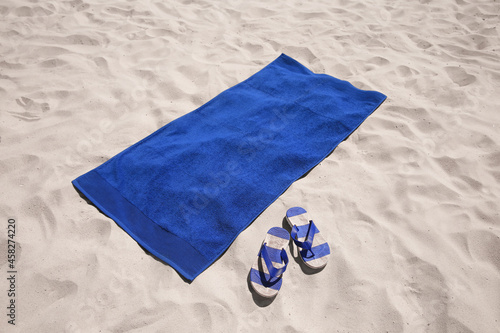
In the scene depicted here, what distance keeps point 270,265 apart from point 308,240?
0.30 metres

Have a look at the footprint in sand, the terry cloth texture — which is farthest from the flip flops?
the footprint in sand

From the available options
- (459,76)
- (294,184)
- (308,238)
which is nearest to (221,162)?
(294,184)

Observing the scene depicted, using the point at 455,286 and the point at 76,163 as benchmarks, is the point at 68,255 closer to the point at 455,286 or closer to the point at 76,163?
the point at 76,163

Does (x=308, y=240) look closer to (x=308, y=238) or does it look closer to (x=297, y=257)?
(x=308, y=238)

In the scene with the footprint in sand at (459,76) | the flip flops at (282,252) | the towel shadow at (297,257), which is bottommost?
the towel shadow at (297,257)

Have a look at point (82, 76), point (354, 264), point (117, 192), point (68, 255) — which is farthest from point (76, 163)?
point (354, 264)

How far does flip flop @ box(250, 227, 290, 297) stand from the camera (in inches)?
73.2

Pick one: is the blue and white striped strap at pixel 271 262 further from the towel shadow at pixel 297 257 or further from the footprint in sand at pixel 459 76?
the footprint in sand at pixel 459 76

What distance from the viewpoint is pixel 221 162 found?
2518 millimetres

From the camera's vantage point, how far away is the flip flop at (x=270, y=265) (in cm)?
186

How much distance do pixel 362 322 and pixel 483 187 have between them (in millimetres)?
1382

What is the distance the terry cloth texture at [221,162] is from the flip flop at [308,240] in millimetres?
226

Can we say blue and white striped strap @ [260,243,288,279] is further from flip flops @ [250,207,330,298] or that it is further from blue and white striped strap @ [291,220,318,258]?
blue and white striped strap @ [291,220,318,258]

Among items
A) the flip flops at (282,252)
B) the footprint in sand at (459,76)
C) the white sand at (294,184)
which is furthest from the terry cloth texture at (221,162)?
the footprint in sand at (459,76)
